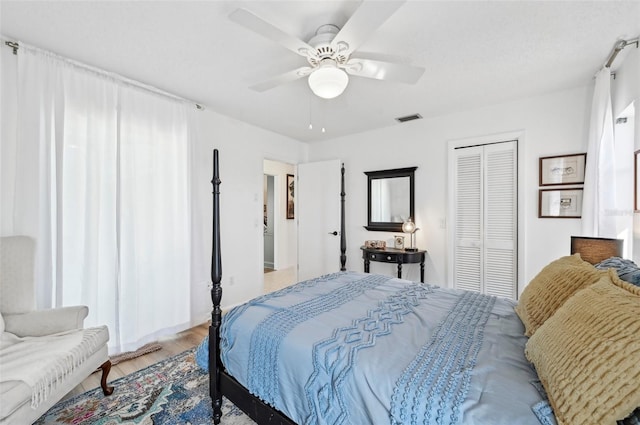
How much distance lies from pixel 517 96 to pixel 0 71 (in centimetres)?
450

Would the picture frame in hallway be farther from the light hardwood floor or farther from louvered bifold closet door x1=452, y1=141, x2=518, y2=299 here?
louvered bifold closet door x1=452, y1=141, x2=518, y2=299

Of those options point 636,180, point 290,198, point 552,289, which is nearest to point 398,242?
point 636,180

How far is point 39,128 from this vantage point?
6.84 ft

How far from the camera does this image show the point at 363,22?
141cm

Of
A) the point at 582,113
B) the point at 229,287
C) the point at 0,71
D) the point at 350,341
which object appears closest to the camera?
the point at 350,341

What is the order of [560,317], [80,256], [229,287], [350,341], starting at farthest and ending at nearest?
[229,287] → [80,256] → [350,341] → [560,317]

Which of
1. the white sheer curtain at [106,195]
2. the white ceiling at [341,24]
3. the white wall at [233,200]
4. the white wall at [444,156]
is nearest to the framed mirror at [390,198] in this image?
the white wall at [444,156]

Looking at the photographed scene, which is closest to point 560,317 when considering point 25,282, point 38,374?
point 38,374

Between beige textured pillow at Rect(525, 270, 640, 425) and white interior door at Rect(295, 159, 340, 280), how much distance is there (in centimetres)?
333

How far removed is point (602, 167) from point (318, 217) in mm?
3279

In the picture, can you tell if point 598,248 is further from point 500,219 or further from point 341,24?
point 341,24

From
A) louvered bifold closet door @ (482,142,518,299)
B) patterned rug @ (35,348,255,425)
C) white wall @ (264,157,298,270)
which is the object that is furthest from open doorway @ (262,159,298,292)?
patterned rug @ (35,348,255,425)

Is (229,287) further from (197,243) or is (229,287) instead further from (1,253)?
(1,253)

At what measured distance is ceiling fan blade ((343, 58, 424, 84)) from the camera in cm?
179
